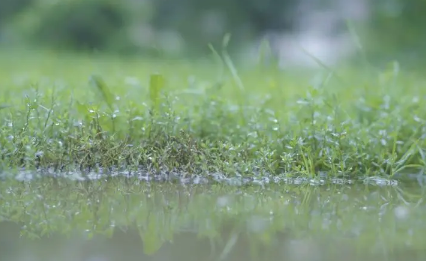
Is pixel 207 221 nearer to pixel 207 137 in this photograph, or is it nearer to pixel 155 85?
pixel 207 137

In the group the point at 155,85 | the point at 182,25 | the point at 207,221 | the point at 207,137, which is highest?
the point at 182,25

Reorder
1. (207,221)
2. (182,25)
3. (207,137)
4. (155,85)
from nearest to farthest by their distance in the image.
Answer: (207,221), (207,137), (155,85), (182,25)

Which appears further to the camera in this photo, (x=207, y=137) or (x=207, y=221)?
(x=207, y=137)

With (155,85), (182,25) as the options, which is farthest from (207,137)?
(182,25)

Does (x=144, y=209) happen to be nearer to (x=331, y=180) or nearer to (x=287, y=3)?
(x=331, y=180)

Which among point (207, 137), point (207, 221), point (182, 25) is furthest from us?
point (182, 25)

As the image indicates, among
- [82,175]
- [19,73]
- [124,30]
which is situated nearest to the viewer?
[82,175]

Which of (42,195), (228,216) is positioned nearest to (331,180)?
(228,216)

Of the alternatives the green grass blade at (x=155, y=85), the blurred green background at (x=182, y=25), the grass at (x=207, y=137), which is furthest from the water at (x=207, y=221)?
the blurred green background at (x=182, y=25)

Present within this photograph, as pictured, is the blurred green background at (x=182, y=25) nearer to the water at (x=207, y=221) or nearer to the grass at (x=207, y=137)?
the grass at (x=207, y=137)
